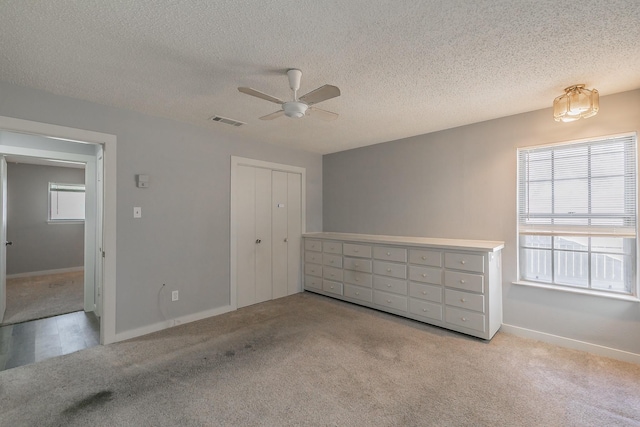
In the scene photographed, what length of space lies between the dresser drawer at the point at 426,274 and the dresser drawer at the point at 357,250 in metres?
0.66

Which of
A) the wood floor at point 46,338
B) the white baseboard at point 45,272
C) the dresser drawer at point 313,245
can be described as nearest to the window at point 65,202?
the white baseboard at point 45,272

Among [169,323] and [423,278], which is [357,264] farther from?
[169,323]

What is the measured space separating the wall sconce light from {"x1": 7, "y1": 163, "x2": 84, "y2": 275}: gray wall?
867 centimetres

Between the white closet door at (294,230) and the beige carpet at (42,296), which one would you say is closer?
the beige carpet at (42,296)

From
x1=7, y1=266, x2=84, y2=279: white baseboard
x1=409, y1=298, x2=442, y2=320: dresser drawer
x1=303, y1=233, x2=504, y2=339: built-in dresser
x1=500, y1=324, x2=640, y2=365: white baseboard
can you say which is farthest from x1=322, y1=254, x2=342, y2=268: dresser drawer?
x1=7, y1=266, x2=84, y2=279: white baseboard

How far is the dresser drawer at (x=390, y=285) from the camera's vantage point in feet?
11.9

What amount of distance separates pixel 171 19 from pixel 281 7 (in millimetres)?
643

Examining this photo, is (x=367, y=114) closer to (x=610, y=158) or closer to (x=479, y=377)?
(x=610, y=158)

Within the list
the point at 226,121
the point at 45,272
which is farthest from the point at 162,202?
the point at 45,272

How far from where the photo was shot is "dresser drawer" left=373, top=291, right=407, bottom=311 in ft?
11.9

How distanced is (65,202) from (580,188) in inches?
357

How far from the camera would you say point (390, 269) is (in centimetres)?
376

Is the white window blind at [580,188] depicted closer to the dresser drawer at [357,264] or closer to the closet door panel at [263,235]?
the dresser drawer at [357,264]

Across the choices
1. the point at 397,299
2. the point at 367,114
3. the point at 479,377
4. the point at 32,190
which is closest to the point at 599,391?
the point at 479,377
